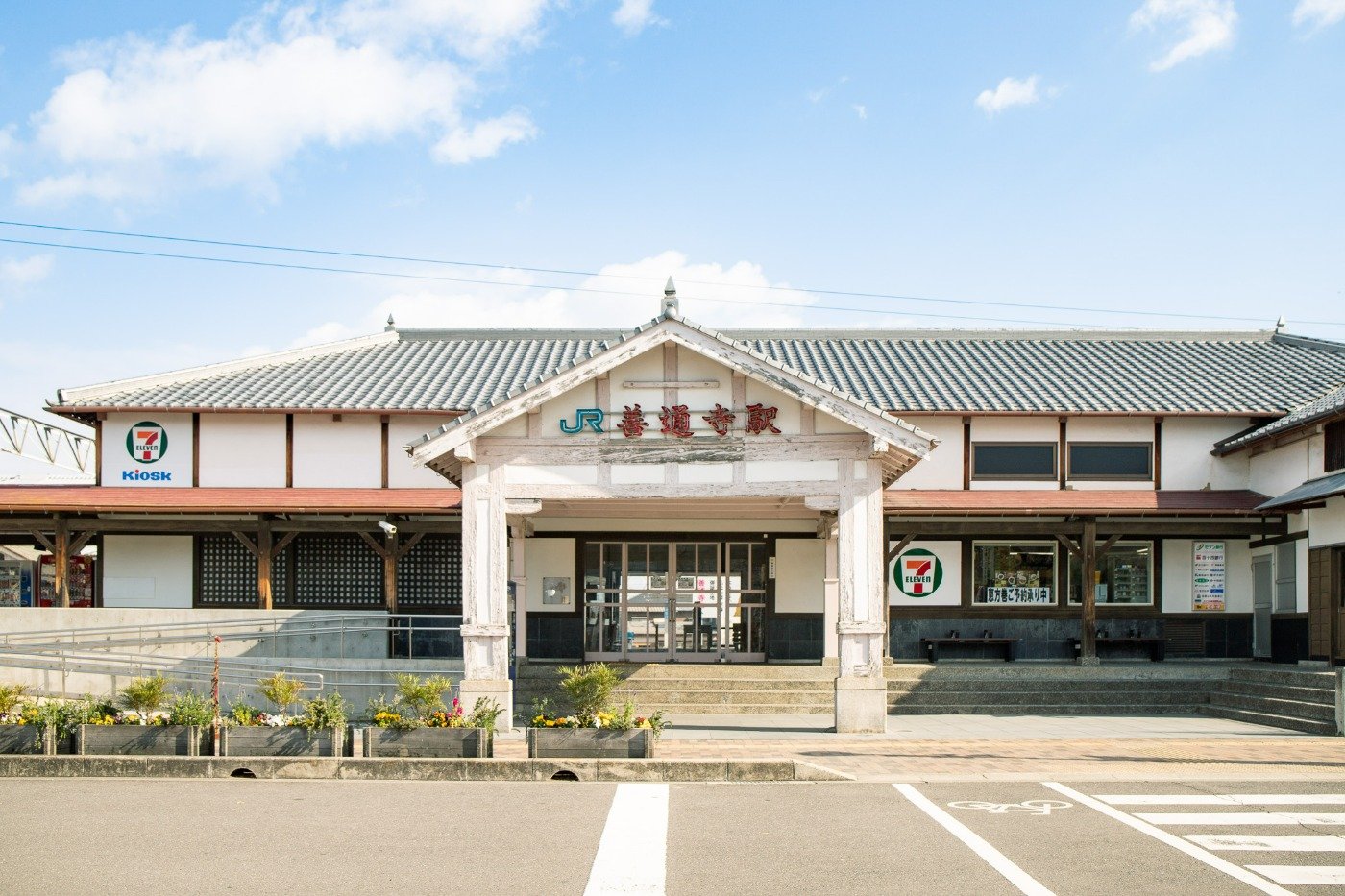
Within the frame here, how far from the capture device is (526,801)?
11828mm

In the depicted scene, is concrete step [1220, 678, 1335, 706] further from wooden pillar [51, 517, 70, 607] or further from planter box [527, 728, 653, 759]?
wooden pillar [51, 517, 70, 607]

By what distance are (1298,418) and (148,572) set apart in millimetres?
21249

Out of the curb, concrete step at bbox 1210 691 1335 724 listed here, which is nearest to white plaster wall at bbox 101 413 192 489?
the curb

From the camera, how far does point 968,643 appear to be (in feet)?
74.9

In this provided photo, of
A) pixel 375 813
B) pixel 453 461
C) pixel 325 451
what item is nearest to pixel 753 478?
pixel 453 461

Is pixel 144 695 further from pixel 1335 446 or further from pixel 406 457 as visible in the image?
pixel 1335 446

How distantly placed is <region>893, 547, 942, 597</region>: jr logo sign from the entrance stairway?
527 centimetres

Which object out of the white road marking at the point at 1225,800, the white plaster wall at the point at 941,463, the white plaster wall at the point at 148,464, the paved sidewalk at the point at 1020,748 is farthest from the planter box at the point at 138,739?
the white plaster wall at the point at 941,463

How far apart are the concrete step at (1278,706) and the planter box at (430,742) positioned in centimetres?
1189

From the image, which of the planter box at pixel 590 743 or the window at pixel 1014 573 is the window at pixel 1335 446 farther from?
the planter box at pixel 590 743

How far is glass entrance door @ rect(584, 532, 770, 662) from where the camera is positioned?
76.7 ft

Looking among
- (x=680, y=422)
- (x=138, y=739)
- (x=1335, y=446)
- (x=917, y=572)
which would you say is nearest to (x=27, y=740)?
(x=138, y=739)

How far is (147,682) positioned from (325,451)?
376 inches

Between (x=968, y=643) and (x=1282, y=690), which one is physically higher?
(x=968, y=643)
